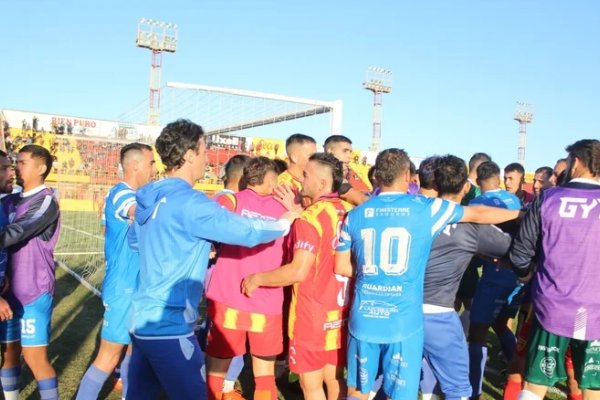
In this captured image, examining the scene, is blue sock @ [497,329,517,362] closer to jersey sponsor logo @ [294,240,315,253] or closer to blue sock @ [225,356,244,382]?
blue sock @ [225,356,244,382]

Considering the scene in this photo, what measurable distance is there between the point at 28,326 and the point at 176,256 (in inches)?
78.5

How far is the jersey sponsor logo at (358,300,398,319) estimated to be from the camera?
11.6 ft

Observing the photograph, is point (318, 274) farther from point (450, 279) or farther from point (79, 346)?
point (79, 346)

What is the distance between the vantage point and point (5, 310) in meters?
4.05

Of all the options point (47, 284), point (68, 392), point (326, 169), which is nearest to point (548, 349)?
point (326, 169)

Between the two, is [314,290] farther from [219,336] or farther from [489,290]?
[489,290]

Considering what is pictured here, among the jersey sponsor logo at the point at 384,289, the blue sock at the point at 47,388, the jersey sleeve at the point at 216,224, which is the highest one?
the jersey sleeve at the point at 216,224

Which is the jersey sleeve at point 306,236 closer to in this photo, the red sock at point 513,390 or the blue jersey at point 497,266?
the blue jersey at point 497,266

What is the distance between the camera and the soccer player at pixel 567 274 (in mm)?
3414

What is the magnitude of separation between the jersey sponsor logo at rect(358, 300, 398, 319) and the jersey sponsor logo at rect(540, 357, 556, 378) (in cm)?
103

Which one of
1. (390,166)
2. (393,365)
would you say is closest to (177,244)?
(390,166)

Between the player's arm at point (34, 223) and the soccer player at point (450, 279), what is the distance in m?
2.95

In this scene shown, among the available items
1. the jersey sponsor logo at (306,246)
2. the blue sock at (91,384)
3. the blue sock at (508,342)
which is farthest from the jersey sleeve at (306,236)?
the blue sock at (508,342)

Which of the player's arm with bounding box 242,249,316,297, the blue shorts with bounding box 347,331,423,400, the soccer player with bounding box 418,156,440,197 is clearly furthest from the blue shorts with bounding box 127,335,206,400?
the soccer player with bounding box 418,156,440,197
